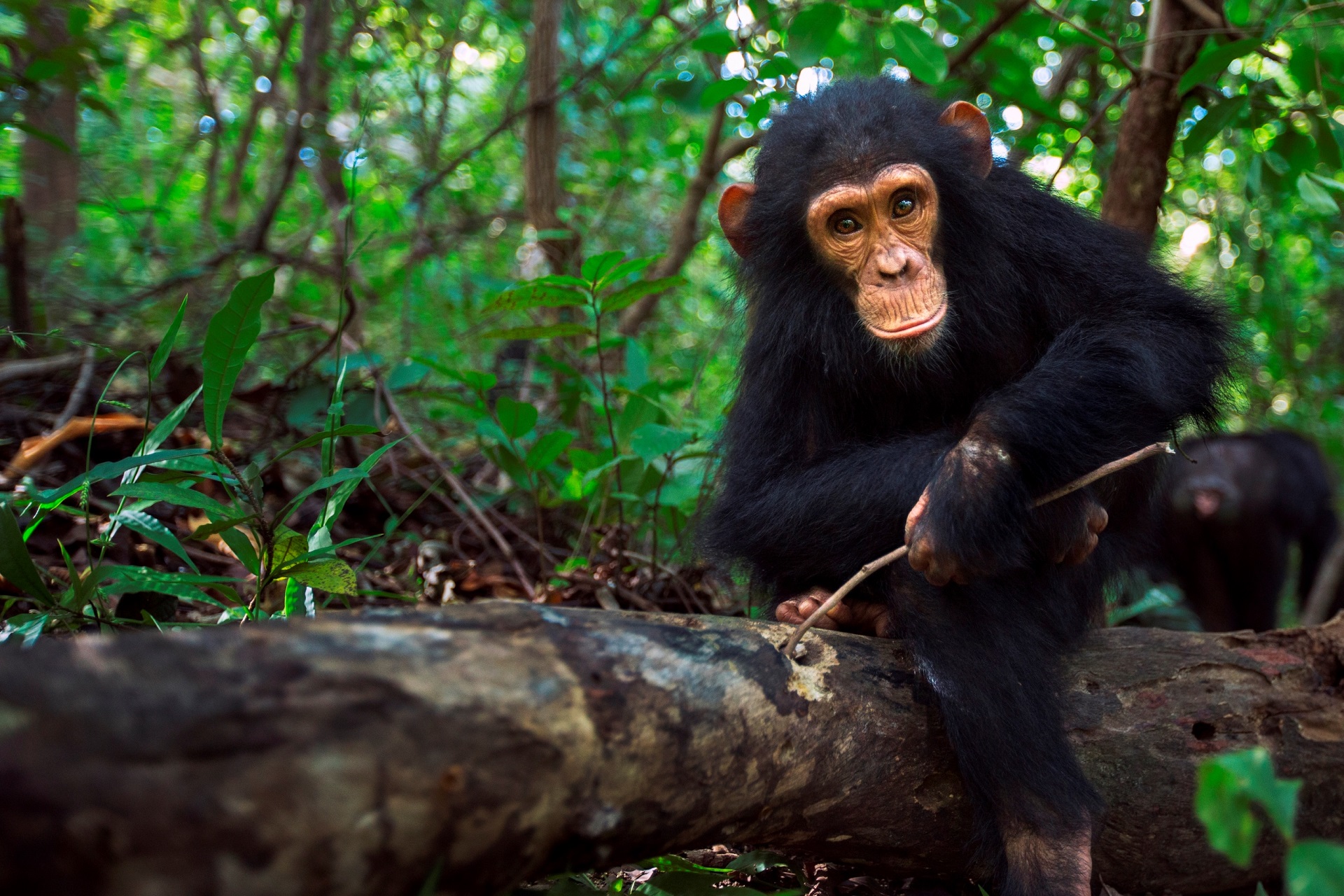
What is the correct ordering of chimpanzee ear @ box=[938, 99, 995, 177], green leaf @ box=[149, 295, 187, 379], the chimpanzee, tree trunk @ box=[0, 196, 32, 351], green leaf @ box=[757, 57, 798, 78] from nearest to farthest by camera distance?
green leaf @ box=[149, 295, 187, 379] → chimpanzee ear @ box=[938, 99, 995, 177] → green leaf @ box=[757, 57, 798, 78] → tree trunk @ box=[0, 196, 32, 351] → the chimpanzee

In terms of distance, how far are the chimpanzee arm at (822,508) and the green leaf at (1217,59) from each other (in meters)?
1.37

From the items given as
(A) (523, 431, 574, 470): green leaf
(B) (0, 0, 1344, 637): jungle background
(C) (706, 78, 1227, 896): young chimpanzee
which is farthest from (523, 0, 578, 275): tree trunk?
(C) (706, 78, 1227, 896): young chimpanzee

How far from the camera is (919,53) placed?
3.10 metres

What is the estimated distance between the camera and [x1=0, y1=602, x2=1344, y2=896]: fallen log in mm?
940

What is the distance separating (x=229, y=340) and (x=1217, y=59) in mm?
2679

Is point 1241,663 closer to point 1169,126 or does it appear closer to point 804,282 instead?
point 804,282

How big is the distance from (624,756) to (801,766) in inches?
18.2

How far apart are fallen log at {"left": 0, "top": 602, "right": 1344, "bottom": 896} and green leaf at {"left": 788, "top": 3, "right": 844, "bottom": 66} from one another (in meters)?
2.01

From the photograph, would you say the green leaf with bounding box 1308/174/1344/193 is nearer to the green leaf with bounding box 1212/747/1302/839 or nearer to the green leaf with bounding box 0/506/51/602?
the green leaf with bounding box 1212/747/1302/839

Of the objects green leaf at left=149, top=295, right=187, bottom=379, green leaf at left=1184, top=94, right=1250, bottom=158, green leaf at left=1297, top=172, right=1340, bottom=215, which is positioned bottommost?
green leaf at left=149, top=295, right=187, bottom=379

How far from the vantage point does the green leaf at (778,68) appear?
10.9 ft

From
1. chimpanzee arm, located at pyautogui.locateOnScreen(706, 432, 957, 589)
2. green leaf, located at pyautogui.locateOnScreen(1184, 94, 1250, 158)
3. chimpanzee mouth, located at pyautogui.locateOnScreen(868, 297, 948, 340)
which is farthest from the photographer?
green leaf, located at pyautogui.locateOnScreen(1184, 94, 1250, 158)

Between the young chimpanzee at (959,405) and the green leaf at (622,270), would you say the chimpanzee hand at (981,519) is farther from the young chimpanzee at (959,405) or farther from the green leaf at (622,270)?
the green leaf at (622,270)

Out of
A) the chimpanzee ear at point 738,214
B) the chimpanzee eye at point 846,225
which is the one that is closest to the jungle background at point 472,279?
the chimpanzee ear at point 738,214
